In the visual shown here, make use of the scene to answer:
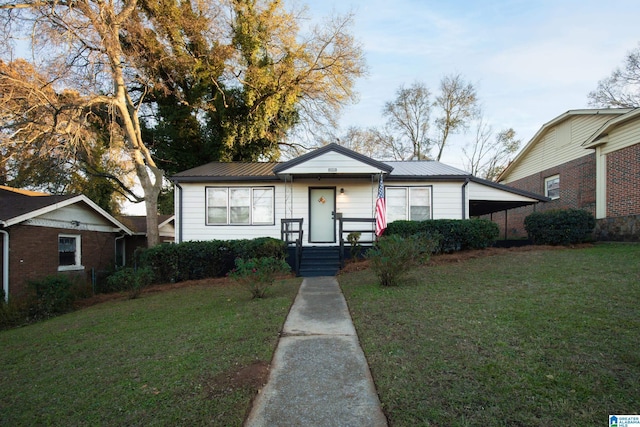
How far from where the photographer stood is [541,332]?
4.52 m

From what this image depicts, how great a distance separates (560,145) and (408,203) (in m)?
10.1

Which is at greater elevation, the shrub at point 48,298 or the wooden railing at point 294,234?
the wooden railing at point 294,234

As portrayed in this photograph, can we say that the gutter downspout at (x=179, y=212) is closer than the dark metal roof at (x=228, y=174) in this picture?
No

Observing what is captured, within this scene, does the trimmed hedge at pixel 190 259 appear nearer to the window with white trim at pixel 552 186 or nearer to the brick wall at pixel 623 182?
the brick wall at pixel 623 182

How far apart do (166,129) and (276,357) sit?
16.5m

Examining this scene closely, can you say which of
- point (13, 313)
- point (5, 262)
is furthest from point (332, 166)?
point (5, 262)

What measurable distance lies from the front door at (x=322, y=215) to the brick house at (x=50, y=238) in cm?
903

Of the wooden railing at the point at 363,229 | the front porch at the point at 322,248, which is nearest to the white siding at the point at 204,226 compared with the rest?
the front porch at the point at 322,248

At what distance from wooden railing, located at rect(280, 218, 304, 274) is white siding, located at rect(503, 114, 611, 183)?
13118mm

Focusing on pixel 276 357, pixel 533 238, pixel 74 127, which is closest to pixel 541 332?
pixel 276 357

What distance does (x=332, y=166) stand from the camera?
12.1m

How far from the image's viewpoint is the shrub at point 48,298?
966 cm

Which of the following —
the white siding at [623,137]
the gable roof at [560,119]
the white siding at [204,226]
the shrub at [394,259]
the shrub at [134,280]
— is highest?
the gable roof at [560,119]

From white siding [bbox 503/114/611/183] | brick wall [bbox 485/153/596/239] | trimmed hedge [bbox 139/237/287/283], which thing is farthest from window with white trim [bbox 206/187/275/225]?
white siding [bbox 503/114/611/183]
